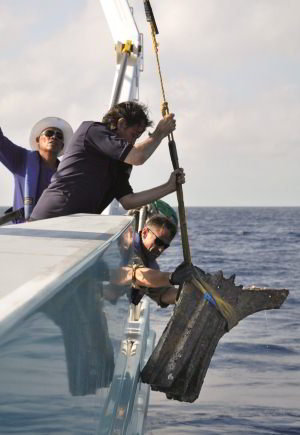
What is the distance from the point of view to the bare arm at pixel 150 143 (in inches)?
174

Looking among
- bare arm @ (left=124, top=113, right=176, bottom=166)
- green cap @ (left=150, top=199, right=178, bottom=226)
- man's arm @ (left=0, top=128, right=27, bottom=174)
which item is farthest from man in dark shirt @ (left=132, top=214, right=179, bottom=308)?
man's arm @ (left=0, top=128, right=27, bottom=174)

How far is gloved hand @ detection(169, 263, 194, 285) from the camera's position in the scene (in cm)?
414

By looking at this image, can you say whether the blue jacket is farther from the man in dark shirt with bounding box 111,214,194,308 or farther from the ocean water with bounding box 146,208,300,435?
the ocean water with bounding box 146,208,300,435

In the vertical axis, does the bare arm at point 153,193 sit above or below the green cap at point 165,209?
above

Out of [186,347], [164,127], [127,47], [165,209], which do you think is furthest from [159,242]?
[127,47]

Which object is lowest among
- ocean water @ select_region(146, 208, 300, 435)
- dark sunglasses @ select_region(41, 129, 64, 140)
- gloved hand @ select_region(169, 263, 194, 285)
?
ocean water @ select_region(146, 208, 300, 435)

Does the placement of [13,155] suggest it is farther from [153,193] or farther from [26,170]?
[153,193]

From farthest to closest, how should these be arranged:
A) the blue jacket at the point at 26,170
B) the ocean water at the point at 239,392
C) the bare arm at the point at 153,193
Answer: the blue jacket at the point at 26,170, the bare arm at the point at 153,193, the ocean water at the point at 239,392

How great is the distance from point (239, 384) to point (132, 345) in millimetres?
3452

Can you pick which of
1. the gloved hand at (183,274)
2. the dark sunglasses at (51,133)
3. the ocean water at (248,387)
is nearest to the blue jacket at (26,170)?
the dark sunglasses at (51,133)

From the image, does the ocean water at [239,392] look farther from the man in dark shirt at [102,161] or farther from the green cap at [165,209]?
the green cap at [165,209]

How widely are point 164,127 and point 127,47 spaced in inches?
184

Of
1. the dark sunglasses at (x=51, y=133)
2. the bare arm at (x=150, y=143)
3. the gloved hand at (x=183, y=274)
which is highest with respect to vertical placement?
the bare arm at (x=150, y=143)

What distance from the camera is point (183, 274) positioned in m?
4.18
